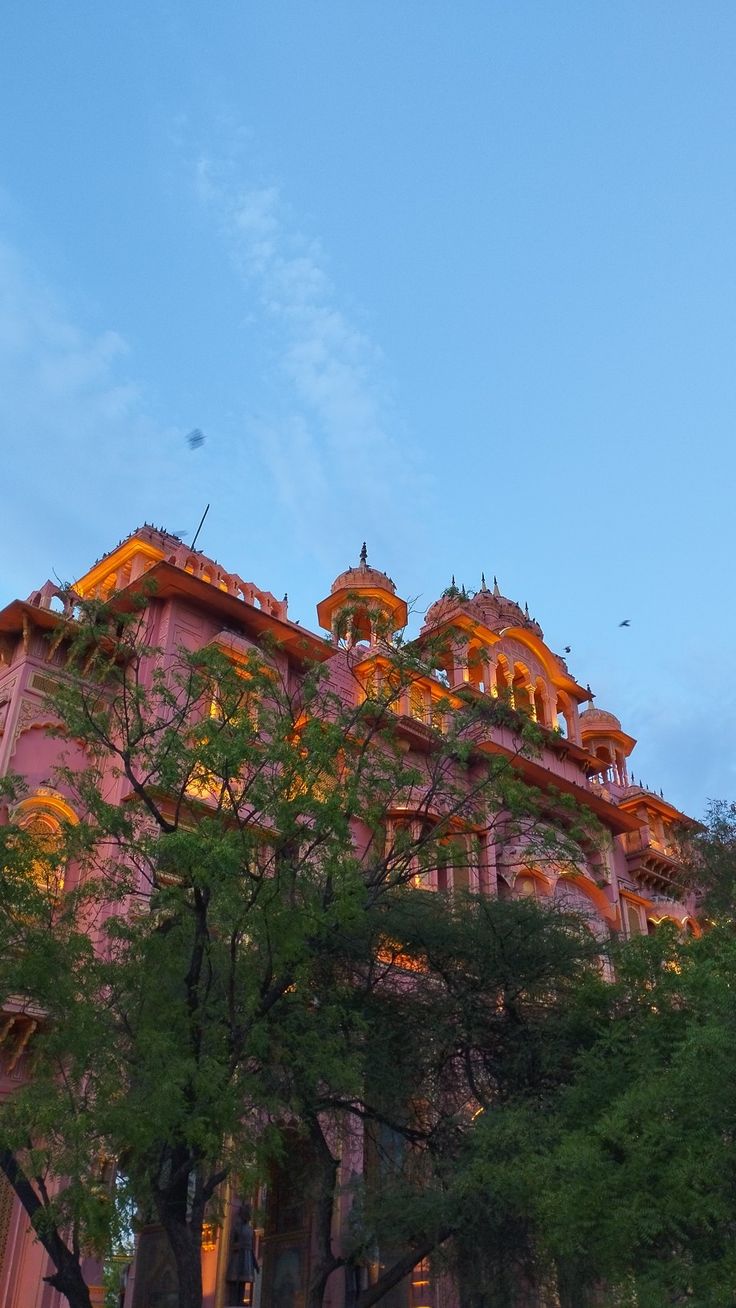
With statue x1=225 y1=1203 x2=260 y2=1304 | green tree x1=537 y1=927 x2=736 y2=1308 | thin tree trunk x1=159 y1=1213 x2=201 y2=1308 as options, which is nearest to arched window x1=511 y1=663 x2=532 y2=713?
statue x1=225 y1=1203 x2=260 y2=1304

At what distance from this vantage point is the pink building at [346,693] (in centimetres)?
1862

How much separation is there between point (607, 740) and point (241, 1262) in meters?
25.5

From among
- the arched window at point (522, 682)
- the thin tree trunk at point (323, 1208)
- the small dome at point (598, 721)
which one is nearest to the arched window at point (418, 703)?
the thin tree trunk at point (323, 1208)

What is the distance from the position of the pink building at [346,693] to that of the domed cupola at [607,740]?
5cm

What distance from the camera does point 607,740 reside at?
4088 centimetres

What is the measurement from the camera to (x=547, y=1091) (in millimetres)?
17281

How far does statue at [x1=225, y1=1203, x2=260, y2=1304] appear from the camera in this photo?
1852cm

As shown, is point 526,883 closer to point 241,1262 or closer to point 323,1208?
point 241,1262

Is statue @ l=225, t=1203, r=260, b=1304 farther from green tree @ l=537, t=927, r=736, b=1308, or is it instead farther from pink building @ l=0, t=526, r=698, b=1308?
green tree @ l=537, t=927, r=736, b=1308

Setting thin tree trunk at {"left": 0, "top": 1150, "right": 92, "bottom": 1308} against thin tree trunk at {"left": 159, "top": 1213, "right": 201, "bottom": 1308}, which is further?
thin tree trunk at {"left": 159, "top": 1213, "right": 201, "bottom": 1308}

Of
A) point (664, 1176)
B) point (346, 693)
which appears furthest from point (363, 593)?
point (664, 1176)

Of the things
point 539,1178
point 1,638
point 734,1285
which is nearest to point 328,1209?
point 539,1178

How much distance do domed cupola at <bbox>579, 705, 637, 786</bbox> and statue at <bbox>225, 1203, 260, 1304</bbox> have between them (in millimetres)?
23956

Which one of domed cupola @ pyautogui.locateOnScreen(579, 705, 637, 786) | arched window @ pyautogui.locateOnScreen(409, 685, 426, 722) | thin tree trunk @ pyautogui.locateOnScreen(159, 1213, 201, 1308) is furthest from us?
domed cupola @ pyautogui.locateOnScreen(579, 705, 637, 786)
